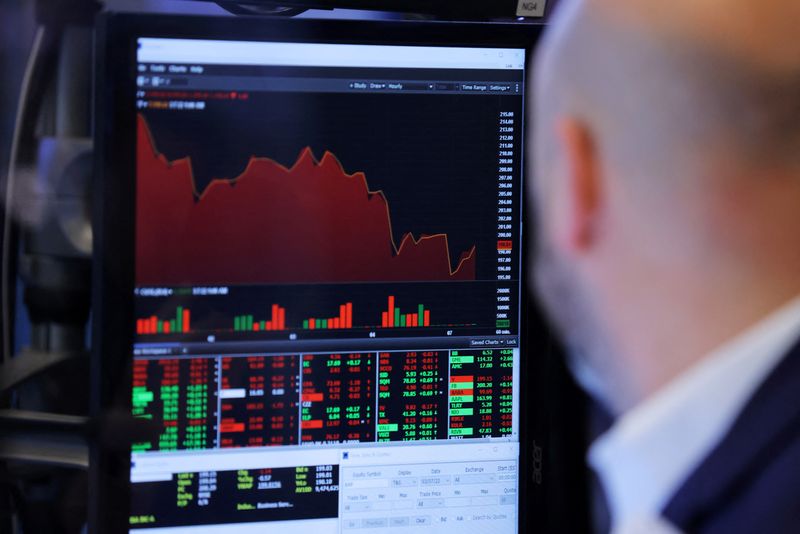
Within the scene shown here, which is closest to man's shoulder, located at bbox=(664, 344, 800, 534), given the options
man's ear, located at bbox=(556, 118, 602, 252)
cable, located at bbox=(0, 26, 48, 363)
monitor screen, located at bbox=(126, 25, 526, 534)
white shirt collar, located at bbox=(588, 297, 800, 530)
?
white shirt collar, located at bbox=(588, 297, 800, 530)

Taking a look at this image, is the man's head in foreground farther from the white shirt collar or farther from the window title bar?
the window title bar

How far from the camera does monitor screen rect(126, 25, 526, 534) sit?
2.32ft

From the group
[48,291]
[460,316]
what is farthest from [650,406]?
[48,291]

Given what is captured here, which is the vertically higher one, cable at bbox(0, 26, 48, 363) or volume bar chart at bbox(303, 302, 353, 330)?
cable at bbox(0, 26, 48, 363)

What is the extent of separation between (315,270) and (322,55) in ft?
0.57

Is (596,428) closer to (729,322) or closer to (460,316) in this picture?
(460,316)

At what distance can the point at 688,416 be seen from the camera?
0.48 metres

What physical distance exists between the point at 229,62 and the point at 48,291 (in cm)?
28

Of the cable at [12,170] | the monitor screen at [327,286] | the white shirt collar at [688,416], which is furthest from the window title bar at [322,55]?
the white shirt collar at [688,416]

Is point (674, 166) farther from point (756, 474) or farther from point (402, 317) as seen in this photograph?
point (402, 317)

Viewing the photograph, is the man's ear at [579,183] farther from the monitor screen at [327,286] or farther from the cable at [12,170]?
the cable at [12,170]

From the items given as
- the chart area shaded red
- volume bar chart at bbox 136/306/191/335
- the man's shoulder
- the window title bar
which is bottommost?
the man's shoulder

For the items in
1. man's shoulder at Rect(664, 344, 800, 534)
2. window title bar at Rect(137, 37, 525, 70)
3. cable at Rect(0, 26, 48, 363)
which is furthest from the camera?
cable at Rect(0, 26, 48, 363)

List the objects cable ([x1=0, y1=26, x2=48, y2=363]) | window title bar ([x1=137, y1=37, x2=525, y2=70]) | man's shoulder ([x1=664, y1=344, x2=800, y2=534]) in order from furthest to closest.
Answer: cable ([x1=0, y1=26, x2=48, y2=363]) < window title bar ([x1=137, y1=37, x2=525, y2=70]) < man's shoulder ([x1=664, y1=344, x2=800, y2=534])
